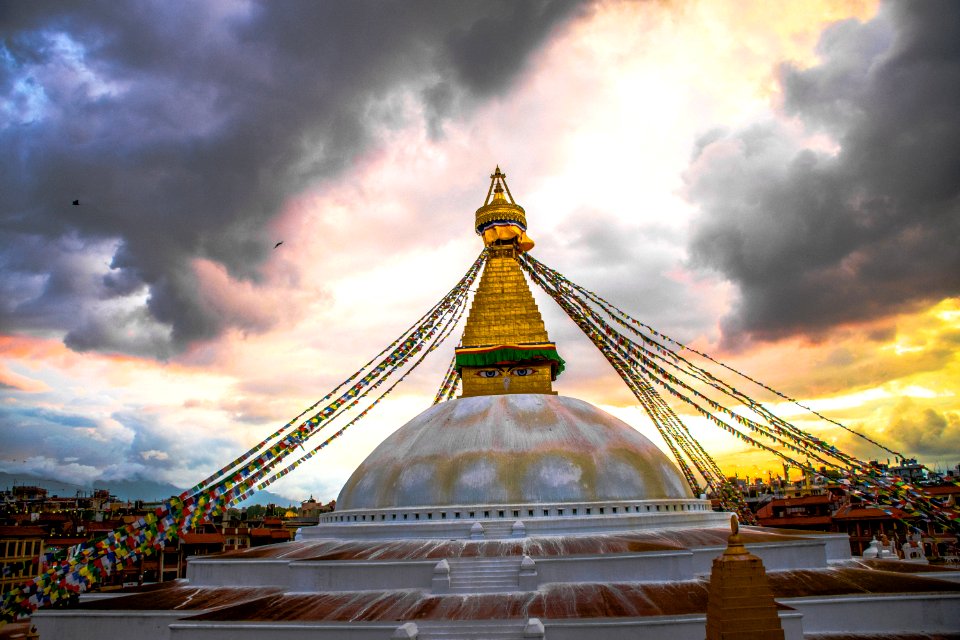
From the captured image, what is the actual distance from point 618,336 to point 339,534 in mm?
8410

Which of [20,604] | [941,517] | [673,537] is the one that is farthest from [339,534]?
[941,517]

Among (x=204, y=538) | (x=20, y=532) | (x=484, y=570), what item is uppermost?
(x=484, y=570)

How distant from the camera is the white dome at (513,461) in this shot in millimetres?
13945

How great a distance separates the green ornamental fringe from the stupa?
0.05 meters

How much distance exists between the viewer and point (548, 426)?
15.3 meters

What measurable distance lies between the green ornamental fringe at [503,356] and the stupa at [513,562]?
54 mm

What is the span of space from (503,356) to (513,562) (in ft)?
23.7

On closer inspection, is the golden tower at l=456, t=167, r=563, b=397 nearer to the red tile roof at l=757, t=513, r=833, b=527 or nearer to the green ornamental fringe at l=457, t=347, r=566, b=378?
the green ornamental fringe at l=457, t=347, r=566, b=378

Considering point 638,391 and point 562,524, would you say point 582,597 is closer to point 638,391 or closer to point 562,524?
point 562,524

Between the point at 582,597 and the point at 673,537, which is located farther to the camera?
the point at 673,537

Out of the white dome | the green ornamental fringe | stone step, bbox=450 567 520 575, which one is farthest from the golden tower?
stone step, bbox=450 567 520 575

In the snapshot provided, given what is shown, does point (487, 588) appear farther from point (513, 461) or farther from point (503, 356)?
point (503, 356)

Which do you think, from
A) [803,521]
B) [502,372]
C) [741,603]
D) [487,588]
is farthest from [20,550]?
[803,521]

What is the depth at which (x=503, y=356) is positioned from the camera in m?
18.0
